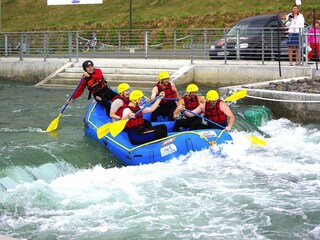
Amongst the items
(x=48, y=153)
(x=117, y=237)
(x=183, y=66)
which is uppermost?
(x=183, y=66)

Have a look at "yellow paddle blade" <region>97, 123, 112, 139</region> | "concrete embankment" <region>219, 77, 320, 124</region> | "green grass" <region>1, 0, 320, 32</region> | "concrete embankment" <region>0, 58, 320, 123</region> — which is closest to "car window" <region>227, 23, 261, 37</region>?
"concrete embankment" <region>0, 58, 320, 123</region>

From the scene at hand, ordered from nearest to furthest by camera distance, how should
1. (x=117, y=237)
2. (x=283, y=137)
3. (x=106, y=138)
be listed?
(x=117, y=237) → (x=106, y=138) → (x=283, y=137)

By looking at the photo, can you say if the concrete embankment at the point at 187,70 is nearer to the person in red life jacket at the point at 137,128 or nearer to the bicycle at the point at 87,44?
the bicycle at the point at 87,44

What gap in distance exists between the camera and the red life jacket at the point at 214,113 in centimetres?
1195

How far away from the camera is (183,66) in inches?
814

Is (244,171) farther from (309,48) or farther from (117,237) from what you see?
(309,48)

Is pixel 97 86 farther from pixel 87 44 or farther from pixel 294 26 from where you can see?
pixel 87 44

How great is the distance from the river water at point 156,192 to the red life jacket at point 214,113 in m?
0.50

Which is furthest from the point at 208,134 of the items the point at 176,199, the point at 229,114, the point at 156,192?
the point at 176,199

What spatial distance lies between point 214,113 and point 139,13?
31.1 m

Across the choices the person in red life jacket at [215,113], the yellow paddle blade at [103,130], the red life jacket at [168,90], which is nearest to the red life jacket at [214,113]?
the person in red life jacket at [215,113]

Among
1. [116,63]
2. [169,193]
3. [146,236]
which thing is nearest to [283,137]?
[169,193]

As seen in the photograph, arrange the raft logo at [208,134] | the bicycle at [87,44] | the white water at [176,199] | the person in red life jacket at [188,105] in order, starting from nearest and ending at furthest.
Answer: the white water at [176,199] → the raft logo at [208,134] → the person in red life jacket at [188,105] → the bicycle at [87,44]

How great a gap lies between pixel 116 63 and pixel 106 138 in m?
10.3
